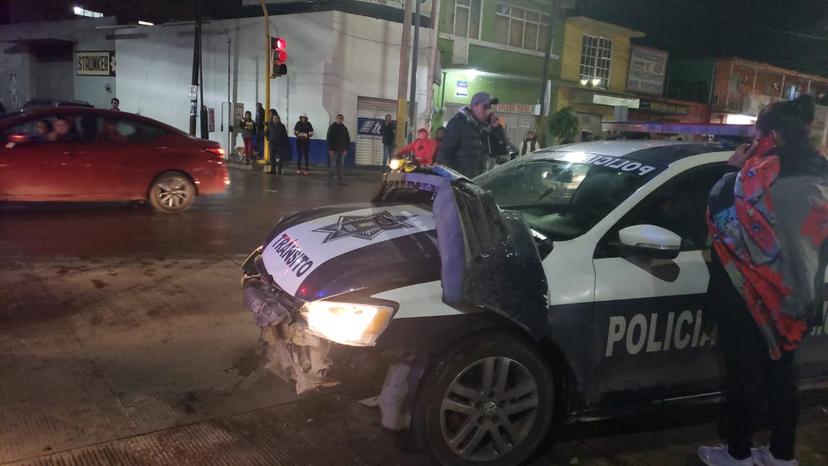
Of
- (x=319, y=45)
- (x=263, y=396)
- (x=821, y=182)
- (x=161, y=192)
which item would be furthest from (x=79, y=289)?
(x=319, y=45)

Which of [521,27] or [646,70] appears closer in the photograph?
[521,27]

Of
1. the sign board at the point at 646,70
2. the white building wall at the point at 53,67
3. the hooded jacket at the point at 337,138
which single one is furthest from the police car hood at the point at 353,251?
the sign board at the point at 646,70

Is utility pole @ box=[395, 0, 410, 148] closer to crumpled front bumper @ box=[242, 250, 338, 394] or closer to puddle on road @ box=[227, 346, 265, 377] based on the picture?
puddle on road @ box=[227, 346, 265, 377]

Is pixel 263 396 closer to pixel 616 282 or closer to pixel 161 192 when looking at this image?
pixel 616 282

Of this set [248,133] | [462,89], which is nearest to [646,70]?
[462,89]

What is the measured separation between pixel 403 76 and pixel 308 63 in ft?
14.4

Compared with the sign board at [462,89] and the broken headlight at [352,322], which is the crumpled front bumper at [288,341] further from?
the sign board at [462,89]

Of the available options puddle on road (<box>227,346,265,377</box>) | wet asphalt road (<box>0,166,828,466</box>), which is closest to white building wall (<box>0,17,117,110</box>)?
wet asphalt road (<box>0,166,828,466</box>)

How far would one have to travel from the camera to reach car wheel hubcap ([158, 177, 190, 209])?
9.89m

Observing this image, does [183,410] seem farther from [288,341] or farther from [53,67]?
[53,67]

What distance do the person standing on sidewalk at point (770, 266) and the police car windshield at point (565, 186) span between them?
22.4 inches

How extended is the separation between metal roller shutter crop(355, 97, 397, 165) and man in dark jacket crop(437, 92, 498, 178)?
1706 cm

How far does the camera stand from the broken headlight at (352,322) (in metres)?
2.91

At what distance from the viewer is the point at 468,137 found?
6.11 m
